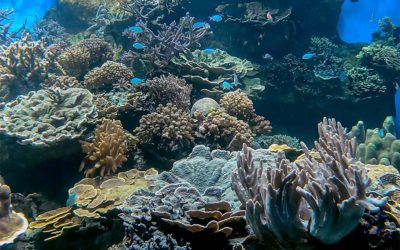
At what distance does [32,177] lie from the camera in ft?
16.9

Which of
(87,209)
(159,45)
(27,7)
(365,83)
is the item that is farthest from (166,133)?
(27,7)

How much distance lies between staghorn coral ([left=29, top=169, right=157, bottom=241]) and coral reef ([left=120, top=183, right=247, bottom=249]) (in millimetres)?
1108

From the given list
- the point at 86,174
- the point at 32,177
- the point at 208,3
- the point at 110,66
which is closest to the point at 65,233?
the point at 86,174

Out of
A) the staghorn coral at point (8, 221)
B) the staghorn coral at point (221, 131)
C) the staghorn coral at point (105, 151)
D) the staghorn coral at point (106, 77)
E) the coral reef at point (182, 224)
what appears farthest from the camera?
the staghorn coral at point (106, 77)

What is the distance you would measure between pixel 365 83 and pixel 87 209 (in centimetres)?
827

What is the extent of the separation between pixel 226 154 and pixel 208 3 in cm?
777

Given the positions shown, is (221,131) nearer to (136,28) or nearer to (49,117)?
(49,117)

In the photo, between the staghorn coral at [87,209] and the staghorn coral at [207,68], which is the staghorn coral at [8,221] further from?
the staghorn coral at [207,68]

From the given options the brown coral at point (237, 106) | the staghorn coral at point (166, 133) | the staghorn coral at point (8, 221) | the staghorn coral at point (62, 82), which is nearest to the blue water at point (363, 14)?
the brown coral at point (237, 106)

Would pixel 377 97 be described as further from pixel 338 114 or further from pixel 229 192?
pixel 229 192

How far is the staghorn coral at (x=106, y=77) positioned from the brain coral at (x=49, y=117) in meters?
1.08

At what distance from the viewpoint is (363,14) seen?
16.6 meters

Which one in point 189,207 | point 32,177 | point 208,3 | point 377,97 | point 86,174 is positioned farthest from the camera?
point 208,3

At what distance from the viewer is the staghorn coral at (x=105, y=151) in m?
4.73
